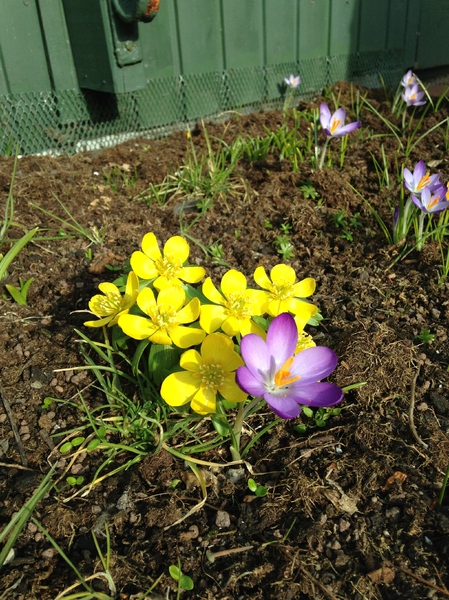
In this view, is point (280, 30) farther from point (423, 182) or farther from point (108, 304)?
point (108, 304)

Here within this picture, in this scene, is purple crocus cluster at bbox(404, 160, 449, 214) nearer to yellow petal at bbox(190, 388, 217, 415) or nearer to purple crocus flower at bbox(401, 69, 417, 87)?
yellow petal at bbox(190, 388, 217, 415)

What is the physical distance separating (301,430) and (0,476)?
821 mm

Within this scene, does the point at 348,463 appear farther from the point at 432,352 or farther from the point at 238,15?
the point at 238,15

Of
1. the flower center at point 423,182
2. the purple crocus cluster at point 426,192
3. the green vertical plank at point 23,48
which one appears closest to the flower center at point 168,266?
the purple crocus cluster at point 426,192

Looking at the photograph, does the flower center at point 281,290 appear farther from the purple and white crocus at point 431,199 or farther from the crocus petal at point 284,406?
the purple and white crocus at point 431,199

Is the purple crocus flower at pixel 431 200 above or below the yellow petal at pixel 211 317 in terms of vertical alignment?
below

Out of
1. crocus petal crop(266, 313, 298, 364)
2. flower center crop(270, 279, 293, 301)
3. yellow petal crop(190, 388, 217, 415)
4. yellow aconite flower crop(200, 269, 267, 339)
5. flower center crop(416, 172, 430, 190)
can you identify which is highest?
crocus petal crop(266, 313, 298, 364)

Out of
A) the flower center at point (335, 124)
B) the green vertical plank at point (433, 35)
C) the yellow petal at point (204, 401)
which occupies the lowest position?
the green vertical plank at point (433, 35)

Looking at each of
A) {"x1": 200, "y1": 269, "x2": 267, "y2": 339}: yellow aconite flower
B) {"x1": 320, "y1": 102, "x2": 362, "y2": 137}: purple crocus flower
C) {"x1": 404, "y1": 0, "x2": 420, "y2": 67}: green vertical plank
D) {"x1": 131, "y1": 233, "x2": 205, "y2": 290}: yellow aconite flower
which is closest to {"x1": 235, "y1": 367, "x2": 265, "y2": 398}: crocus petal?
{"x1": 200, "y1": 269, "x2": 267, "y2": 339}: yellow aconite flower

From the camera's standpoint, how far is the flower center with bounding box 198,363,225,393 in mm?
1201

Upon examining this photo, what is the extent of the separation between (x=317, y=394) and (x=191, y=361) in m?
0.31

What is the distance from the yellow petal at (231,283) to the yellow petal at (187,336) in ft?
0.43

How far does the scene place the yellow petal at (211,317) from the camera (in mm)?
1261

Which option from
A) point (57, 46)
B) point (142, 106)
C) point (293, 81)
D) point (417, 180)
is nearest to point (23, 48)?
point (57, 46)
